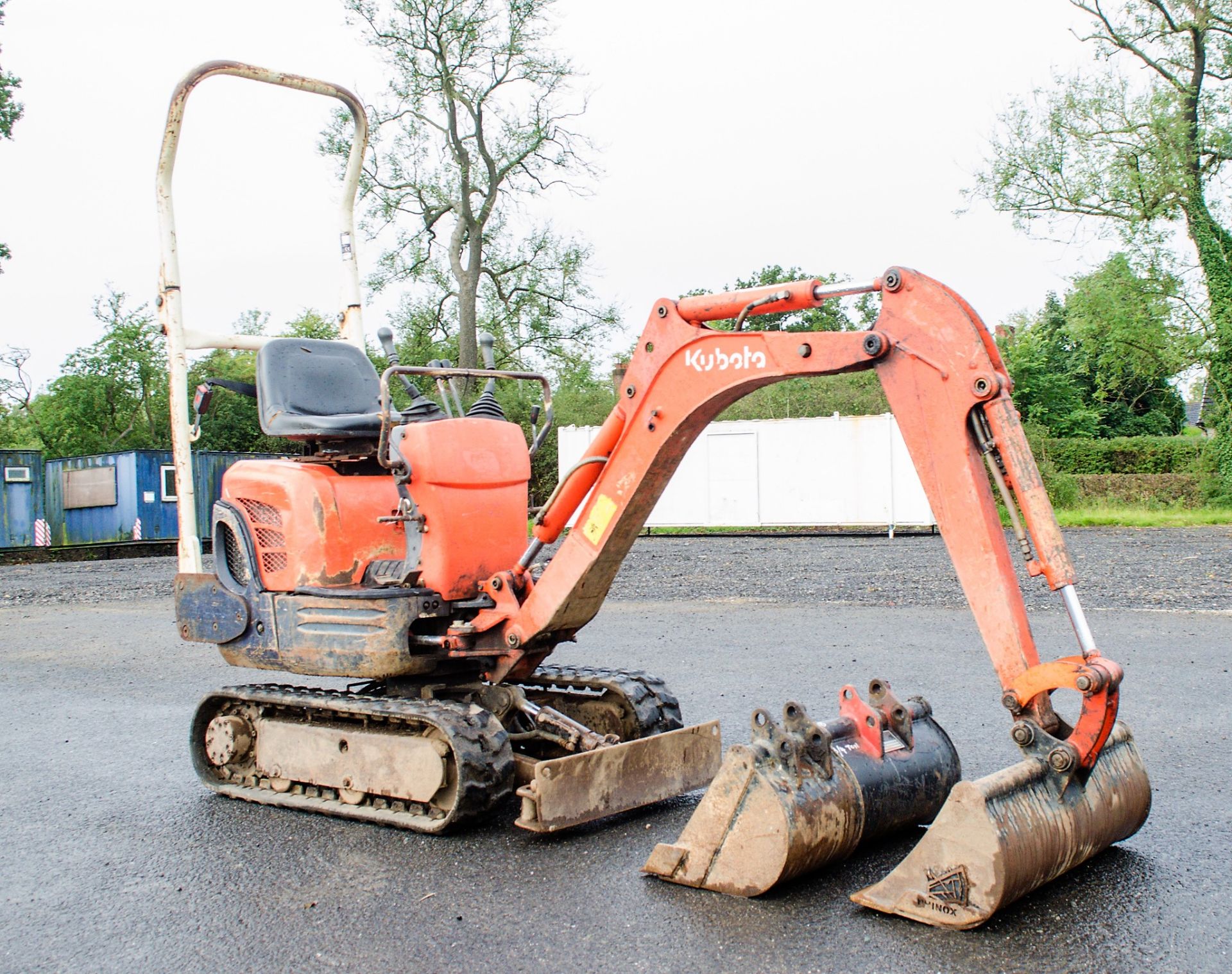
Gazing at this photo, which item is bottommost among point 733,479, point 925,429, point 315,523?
point 733,479

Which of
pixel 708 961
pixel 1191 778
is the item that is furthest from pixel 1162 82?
pixel 708 961

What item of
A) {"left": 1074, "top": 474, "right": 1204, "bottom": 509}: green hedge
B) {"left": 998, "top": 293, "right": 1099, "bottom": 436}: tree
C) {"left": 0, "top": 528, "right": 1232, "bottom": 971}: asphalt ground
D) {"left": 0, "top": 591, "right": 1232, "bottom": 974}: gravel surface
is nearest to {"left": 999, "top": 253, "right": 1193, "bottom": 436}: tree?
{"left": 998, "top": 293, "right": 1099, "bottom": 436}: tree

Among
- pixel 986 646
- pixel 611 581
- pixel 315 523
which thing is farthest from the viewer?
pixel 315 523

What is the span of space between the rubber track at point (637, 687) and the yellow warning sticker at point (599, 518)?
99 centimetres

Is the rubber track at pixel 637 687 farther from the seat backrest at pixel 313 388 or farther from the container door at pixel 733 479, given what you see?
the container door at pixel 733 479

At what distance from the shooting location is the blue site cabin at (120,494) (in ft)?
87.4

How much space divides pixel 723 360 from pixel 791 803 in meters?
1.75

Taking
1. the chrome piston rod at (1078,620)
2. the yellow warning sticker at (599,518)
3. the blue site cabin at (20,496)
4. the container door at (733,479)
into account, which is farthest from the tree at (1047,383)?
the chrome piston rod at (1078,620)

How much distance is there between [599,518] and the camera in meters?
5.05

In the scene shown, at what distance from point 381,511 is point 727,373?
2.11 m

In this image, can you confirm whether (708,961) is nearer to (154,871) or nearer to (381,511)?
(154,871)

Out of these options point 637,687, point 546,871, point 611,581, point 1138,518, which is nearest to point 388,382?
point 611,581

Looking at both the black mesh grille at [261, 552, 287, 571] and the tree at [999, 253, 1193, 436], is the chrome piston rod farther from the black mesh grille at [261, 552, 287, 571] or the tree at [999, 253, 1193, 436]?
the tree at [999, 253, 1193, 436]

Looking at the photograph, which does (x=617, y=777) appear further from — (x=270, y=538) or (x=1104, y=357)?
(x=1104, y=357)
